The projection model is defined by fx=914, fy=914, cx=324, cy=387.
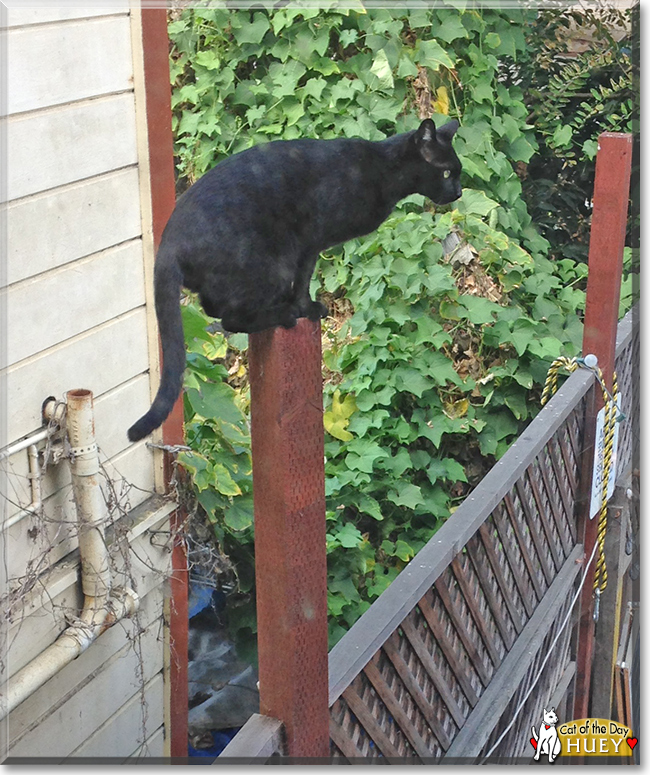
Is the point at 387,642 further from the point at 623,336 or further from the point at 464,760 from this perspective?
the point at 623,336

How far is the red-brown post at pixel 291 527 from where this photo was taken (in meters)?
0.80

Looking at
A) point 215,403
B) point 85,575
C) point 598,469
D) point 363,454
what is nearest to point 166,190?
point 215,403

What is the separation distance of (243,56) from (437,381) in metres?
0.97

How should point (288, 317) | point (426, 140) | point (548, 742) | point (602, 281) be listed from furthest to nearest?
point (602, 281) → point (548, 742) → point (426, 140) → point (288, 317)

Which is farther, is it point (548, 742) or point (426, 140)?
point (548, 742)

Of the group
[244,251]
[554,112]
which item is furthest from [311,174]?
[554,112]

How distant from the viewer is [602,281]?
189 centimetres

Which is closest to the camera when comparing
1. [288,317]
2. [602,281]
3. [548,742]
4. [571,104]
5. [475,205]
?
[288,317]

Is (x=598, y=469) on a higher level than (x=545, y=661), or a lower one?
higher

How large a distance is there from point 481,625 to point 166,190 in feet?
2.85

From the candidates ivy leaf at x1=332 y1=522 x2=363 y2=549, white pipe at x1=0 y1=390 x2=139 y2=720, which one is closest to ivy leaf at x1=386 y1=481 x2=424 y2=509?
ivy leaf at x1=332 y1=522 x2=363 y2=549

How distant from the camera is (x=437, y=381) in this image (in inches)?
92.6

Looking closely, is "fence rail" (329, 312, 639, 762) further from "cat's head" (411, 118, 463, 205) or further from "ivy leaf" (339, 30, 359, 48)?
"ivy leaf" (339, 30, 359, 48)

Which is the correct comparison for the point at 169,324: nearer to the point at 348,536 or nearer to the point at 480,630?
the point at 480,630
